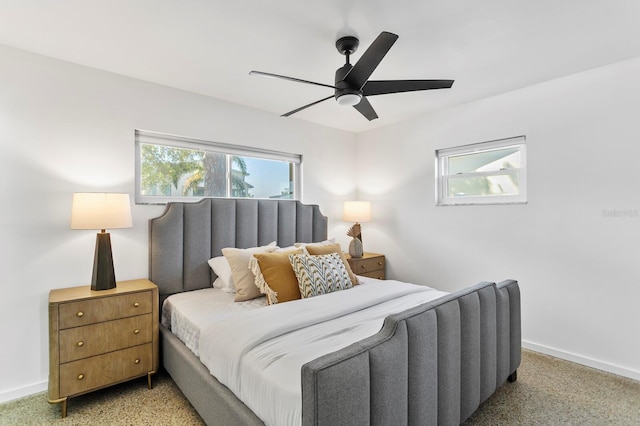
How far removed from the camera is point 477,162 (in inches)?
135

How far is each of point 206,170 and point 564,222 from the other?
3365 mm

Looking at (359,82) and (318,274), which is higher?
(359,82)

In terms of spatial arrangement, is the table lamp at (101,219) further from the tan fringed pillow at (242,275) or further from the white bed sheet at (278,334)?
the tan fringed pillow at (242,275)

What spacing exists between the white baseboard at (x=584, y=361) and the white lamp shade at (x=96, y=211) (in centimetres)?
368

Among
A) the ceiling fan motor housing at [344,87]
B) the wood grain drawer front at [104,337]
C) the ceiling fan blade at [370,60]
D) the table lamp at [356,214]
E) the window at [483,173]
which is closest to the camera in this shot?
the ceiling fan blade at [370,60]

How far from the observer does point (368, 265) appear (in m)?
3.85

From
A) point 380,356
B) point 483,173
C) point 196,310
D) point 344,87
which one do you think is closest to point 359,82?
point 344,87

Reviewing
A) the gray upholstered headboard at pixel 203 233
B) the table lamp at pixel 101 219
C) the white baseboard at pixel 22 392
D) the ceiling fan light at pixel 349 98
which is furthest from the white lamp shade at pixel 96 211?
the ceiling fan light at pixel 349 98

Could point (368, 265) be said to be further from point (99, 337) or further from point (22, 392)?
point (22, 392)

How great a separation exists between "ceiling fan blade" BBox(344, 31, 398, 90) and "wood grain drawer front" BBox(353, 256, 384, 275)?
2263 millimetres

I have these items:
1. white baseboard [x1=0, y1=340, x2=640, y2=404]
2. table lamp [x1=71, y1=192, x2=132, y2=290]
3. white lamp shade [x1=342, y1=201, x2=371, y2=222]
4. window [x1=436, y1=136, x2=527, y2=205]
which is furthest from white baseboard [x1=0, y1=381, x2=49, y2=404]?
window [x1=436, y1=136, x2=527, y2=205]

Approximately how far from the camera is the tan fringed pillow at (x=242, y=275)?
2.51 metres

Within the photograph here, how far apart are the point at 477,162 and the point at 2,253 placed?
13.8 feet

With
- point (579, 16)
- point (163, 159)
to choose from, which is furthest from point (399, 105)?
point (163, 159)
